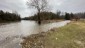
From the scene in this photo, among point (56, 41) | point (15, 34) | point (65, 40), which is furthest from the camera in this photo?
point (15, 34)

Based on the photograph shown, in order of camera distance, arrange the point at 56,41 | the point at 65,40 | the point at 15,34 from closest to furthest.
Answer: the point at 56,41
the point at 65,40
the point at 15,34

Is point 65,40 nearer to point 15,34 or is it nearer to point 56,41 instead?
point 56,41

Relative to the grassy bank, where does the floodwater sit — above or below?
below

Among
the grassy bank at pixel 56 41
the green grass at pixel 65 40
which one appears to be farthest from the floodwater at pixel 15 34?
the green grass at pixel 65 40

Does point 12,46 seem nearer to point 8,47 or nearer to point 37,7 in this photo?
point 8,47

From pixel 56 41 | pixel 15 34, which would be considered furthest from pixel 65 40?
pixel 15 34

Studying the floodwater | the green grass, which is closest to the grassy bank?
the green grass

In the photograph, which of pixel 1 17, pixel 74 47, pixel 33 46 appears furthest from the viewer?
pixel 1 17

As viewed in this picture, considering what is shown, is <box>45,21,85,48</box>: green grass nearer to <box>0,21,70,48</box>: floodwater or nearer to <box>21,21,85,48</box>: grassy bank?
<box>21,21,85,48</box>: grassy bank

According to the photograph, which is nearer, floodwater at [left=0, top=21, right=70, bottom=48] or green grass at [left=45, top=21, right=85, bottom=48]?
green grass at [left=45, top=21, right=85, bottom=48]

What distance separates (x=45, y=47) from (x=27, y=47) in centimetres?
133

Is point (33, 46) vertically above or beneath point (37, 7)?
beneath

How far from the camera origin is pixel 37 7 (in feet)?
149

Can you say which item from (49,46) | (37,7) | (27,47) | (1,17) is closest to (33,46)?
(27,47)
